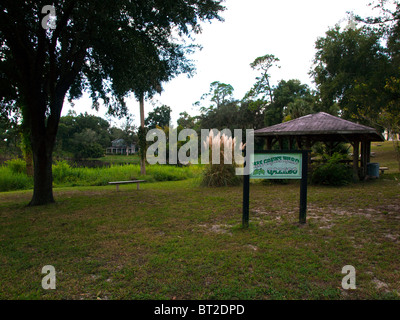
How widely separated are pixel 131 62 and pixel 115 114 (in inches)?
98.8

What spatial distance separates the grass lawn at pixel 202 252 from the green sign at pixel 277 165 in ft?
2.99

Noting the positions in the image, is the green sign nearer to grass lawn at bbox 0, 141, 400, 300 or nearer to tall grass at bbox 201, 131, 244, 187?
grass lawn at bbox 0, 141, 400, 300

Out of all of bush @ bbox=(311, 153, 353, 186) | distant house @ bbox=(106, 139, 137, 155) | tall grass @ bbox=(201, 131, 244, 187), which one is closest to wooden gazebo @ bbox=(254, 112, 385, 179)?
bush @ bbox=(311, 153, 353, 186)

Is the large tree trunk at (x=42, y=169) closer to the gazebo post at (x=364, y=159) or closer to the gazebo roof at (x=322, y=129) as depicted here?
the gazebo roof at (x=322, y=129)

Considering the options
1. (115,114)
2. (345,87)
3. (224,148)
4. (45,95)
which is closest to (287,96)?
(345,87)

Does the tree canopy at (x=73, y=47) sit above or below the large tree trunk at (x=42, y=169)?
above

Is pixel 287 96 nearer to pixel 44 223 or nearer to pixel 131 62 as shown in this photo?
pixel 131 62

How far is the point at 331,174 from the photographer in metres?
9.34

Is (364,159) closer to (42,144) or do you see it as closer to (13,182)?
(42,144)

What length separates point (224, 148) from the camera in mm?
9742

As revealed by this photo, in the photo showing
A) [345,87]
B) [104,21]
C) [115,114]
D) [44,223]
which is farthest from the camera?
[345,87]

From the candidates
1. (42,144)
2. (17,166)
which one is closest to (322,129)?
(42,144)

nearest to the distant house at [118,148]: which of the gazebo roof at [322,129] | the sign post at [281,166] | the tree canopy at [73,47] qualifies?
the gazebo roof at [322,129]

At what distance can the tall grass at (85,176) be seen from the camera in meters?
12.1
